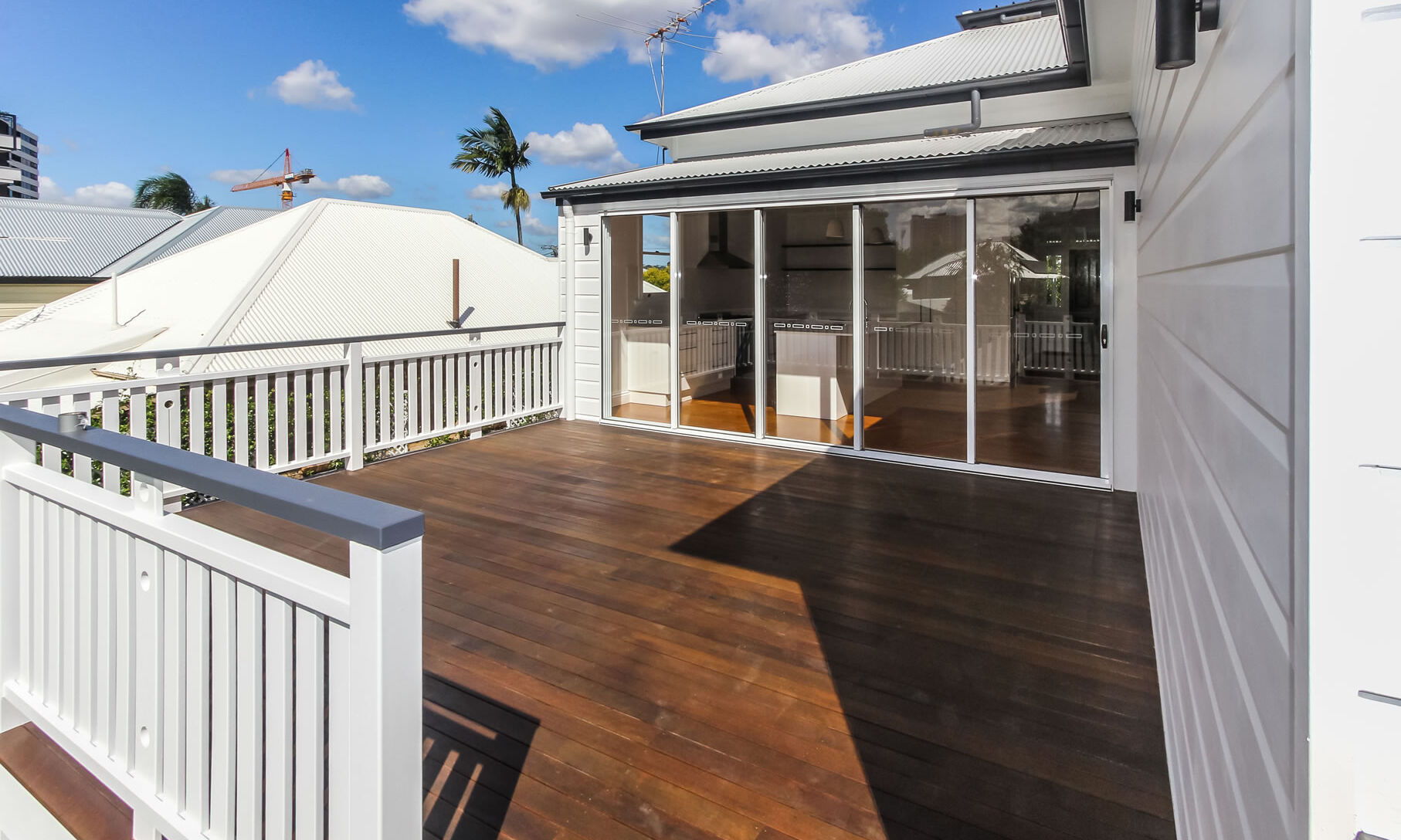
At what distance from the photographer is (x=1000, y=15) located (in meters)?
9.84

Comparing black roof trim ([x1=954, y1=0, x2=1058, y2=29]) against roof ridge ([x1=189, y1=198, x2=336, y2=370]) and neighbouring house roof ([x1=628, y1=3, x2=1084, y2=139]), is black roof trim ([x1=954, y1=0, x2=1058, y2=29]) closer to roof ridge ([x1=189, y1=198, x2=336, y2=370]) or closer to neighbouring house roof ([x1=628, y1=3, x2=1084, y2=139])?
neighbouring house roof ([x1=628, y1=3, x2=1084, y2=139])

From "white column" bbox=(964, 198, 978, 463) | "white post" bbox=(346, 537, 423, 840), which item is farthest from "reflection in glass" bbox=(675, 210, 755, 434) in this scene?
"white post" bbox=(346, 537, 423, 840)

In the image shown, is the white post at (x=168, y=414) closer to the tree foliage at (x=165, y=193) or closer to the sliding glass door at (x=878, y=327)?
the sliding glass door at (x=878, y=327)

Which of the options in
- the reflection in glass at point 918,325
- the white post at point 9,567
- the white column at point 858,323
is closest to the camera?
the white post at point 9,567

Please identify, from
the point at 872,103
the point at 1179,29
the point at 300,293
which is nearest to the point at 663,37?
the point at 872,103

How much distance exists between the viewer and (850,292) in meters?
6.18

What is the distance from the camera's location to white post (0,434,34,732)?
2346mm

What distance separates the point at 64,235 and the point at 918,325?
109 ft

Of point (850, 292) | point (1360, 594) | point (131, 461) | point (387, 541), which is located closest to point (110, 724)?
point (131, 461)

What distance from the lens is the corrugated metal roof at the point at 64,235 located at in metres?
25.2

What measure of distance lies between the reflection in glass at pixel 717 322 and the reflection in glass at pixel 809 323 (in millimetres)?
237

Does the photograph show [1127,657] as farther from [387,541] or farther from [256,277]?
[256,277]

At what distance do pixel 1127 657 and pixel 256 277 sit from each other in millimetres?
20181

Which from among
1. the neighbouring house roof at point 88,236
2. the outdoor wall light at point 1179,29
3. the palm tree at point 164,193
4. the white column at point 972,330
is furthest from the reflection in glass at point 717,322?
the palm tree at point 164,193
